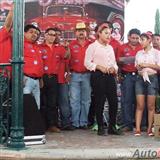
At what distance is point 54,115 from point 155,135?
1.96 m

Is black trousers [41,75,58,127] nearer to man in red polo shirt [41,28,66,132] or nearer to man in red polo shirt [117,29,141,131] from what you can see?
man in red polo shirt [41,28,66,132]

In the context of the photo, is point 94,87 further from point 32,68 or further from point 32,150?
point 32,150

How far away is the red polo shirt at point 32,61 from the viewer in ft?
→ 26.3

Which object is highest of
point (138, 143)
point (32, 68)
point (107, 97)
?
point (32, 68)

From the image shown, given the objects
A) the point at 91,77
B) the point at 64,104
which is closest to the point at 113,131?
the point at 91,77

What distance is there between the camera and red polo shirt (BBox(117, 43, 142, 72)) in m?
8.98

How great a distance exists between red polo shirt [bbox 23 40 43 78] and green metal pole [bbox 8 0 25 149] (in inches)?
39.6

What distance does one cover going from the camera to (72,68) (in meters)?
9.21

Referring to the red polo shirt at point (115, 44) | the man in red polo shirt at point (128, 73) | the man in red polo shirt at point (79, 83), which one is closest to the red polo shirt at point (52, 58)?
the man in red polo shirt at point (79, 83)

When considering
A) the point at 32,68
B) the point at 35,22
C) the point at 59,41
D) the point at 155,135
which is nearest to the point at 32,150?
the point at 32,68

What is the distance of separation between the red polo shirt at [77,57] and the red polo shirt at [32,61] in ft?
3.63

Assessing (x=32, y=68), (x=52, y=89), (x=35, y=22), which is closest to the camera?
(x=32, y=68)

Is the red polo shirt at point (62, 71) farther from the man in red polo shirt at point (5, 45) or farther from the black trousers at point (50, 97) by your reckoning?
the man in red polo shirt at point (5, 45)

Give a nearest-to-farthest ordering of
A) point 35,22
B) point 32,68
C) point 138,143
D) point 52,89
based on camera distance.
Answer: point 138,143, point 32,68, point 52,89, point 35,22
